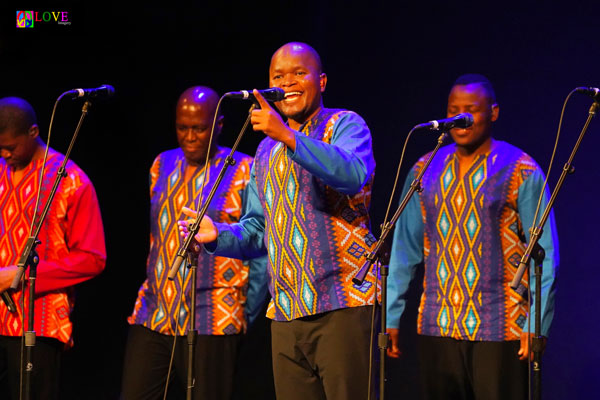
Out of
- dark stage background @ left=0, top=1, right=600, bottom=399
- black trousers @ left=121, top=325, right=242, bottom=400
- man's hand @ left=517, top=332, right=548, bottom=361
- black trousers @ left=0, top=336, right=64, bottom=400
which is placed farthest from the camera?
dark stage background @ left=0, top=1, right=600, bottom=399

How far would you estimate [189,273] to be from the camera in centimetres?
462

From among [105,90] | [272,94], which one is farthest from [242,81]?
[272,94]

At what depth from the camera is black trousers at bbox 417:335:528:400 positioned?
4.02 meters

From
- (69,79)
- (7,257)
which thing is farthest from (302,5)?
(7,257)

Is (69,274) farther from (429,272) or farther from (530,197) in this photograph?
(530,197)

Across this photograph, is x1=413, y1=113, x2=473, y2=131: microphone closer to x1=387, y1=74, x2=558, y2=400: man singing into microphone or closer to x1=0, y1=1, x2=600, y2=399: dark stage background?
x1=387, y1=74, x2=558, y2=400: man singing into microphone

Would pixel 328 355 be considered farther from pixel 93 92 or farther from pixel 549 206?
pixel 93 92

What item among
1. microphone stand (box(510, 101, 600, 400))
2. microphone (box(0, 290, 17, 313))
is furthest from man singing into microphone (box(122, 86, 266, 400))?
microphone stand (box(510, 101, 600, 400))

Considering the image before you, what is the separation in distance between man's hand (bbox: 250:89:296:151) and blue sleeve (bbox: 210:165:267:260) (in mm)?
735

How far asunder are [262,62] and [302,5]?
1.65ft

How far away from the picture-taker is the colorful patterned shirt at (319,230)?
3424mm

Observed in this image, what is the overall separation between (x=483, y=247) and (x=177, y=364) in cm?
171

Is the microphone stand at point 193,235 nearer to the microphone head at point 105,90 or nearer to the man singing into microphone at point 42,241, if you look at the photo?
Result: the microphone head at point 105,90

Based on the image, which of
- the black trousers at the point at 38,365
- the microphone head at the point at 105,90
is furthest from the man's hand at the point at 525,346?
the black trousers at the point at 38,365
